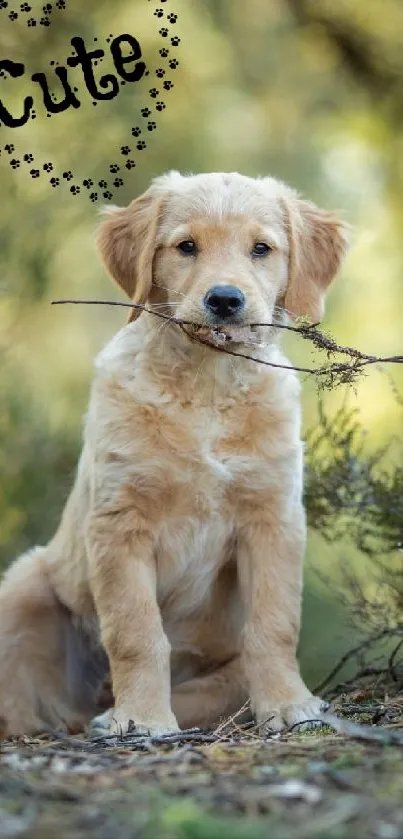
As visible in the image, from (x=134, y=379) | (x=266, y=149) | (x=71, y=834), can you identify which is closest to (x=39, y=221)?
(x=266, y=149)

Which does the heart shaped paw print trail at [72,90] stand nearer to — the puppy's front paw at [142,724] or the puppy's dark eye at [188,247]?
the puppy's dark eye at [188,247]

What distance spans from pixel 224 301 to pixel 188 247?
453 millimetres

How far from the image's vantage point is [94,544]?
13.7 feet

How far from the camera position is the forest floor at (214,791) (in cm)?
210

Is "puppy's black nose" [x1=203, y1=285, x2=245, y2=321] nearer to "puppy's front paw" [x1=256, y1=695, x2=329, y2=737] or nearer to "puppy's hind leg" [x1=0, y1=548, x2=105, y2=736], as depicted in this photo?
"puppy's front paw" [x1=256, y1=695, x2=329, y2=737]

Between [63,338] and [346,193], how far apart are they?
7.59 feet

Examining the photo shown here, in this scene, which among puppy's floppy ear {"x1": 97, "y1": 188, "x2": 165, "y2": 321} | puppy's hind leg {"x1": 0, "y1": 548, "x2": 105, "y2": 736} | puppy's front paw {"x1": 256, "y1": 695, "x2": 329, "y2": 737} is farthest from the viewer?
puppy's hind leg {"x1": 0, "y1": 548, "x2": 105, "y2": 736}

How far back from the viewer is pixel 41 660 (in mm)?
4688

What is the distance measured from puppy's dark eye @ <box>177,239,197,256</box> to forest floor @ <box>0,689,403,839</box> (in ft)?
5.64

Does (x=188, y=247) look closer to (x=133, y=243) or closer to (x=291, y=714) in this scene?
(x=133, y=243)

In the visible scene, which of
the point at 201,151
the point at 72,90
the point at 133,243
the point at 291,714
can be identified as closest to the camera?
the point at 291,714

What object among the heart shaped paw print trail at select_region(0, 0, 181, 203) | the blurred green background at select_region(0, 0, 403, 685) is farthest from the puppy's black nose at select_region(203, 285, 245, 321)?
the heart shaped paw print trail at select_region(0, 0, 181, 203)

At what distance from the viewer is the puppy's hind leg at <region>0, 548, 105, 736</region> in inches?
180

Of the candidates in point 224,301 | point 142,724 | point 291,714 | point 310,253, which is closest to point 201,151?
point 310,253
